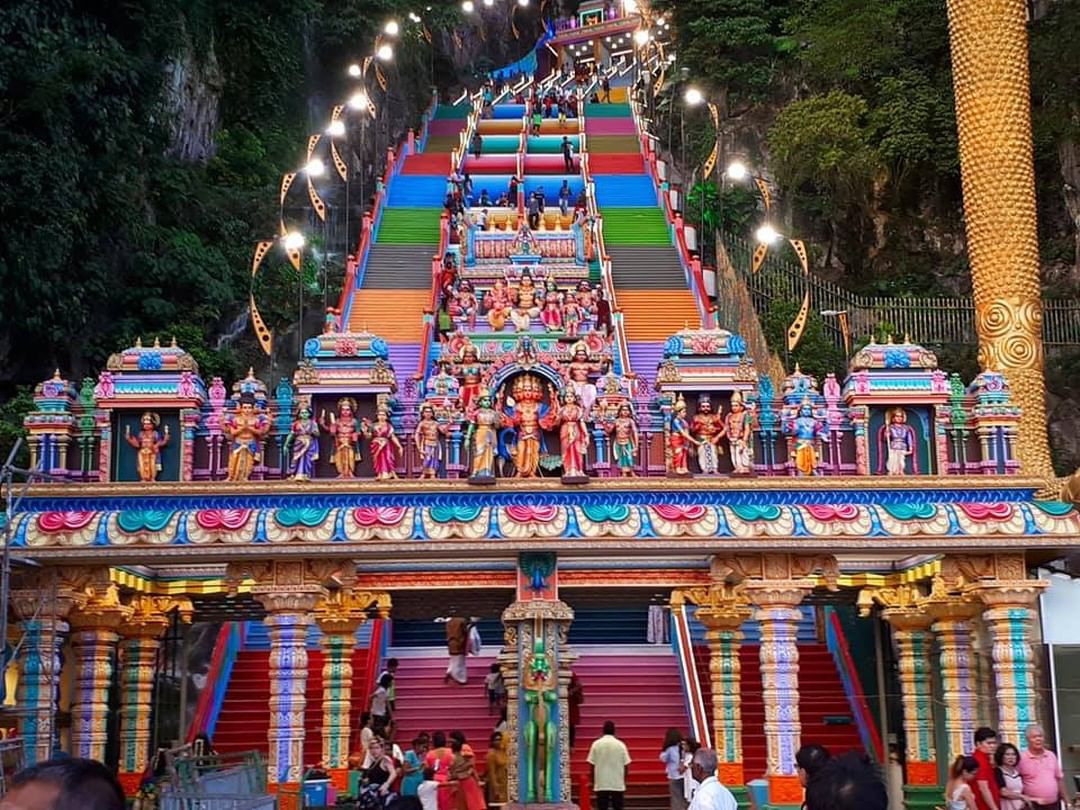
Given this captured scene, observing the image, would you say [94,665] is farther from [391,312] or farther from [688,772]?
[391,312]

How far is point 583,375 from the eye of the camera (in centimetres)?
1616

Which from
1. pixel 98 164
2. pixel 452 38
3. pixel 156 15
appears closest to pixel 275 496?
pixel 98 164

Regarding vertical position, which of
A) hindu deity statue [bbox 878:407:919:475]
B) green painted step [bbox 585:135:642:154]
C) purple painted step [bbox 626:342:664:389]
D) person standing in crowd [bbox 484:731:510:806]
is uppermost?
green painted step [bbox 585:135:642:154]

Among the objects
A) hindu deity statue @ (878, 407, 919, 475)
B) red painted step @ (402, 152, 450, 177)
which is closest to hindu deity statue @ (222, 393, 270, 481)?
hindu deity statue @ (878, 407, 919, 475)

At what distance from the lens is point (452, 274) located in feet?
91.4

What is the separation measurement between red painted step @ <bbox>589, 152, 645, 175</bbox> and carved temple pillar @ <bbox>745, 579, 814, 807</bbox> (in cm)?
2389

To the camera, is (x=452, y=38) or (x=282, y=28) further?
(x=452, y=38)

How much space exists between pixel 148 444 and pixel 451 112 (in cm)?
3249

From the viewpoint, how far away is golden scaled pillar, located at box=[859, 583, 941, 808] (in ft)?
54.2

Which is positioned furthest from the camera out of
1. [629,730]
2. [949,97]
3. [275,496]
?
[949,97]

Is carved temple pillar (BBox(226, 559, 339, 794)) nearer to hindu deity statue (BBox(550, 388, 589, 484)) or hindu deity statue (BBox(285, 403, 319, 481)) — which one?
hindu deity statue (BBox(285, 403, 319, 481))

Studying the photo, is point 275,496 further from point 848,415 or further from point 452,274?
point 452,274

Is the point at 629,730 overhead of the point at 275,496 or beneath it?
beneath

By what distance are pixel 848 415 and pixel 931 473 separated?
113cm
